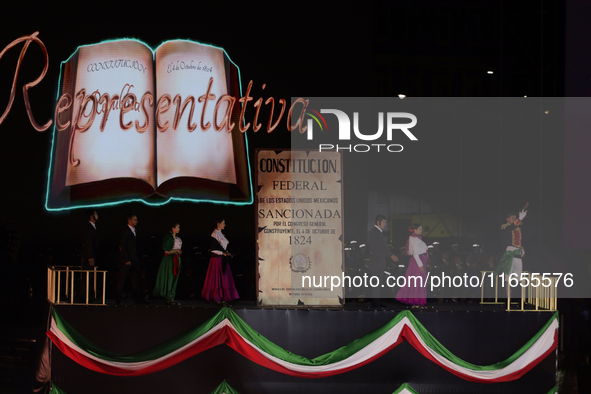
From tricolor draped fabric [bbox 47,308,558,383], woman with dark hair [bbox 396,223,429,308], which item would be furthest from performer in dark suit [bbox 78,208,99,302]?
woman with dark hair [bbox 396,223,429,308]

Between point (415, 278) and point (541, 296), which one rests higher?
point (415, 278)

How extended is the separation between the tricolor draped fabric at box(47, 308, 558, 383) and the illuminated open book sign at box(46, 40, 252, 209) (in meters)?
2.60

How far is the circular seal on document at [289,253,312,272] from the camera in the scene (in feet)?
23.3

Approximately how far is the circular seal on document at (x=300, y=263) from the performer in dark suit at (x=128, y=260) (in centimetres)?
206

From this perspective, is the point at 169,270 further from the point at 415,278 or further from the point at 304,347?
the point at 415,278

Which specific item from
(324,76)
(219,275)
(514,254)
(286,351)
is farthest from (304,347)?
(324,76)

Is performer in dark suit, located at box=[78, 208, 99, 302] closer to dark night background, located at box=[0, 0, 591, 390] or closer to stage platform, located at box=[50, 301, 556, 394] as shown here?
stage platform, located at box=[50, 301, 556, 394]

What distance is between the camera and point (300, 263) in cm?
712

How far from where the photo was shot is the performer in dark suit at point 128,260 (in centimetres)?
721

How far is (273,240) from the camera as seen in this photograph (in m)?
7.15

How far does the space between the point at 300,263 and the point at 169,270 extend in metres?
1.77

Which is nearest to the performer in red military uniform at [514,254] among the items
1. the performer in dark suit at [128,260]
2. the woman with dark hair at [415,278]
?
the woman with dark hair at [415,278]

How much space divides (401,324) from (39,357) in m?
4.65

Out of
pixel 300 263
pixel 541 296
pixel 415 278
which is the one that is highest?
pixel 300 263
